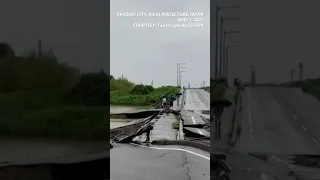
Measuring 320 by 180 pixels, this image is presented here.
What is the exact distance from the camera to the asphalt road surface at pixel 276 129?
1.85m

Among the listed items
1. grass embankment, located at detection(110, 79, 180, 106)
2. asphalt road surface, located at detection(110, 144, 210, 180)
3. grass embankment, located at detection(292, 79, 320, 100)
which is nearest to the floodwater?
Answer: grass embankment, located at detection(110, 79, 180, 106)

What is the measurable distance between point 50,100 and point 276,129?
4.84ft

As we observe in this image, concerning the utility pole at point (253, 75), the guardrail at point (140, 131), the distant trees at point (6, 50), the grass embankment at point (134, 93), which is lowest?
the guardrail at point (140, 131)

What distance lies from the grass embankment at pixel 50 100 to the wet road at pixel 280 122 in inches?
37.0

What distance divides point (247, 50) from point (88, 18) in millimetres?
1070

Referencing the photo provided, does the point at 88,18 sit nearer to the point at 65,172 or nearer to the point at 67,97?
the point at 67,97

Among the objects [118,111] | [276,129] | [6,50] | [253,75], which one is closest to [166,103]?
[118,111]

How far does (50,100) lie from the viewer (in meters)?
1.91

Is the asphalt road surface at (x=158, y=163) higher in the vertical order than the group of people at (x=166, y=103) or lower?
lower

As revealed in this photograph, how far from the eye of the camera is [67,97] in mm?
1907

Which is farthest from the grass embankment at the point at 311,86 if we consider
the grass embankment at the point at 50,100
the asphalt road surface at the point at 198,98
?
the grass embankment at the point at 50,100

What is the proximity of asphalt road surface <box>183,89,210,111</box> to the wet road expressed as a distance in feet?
0.80

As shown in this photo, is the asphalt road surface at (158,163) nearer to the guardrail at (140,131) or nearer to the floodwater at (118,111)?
the guardrail at (140,131)

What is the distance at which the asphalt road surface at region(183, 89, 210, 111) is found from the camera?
1.86 meters
